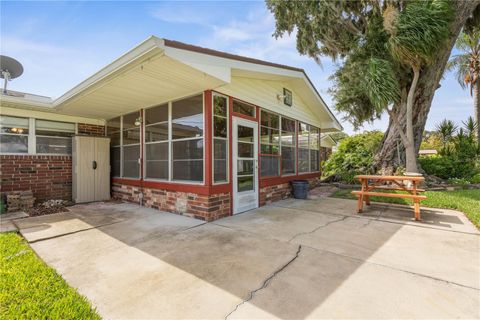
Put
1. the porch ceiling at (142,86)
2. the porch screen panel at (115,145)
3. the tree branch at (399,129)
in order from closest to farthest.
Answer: the porch ceiling at (142,86) < the porch screen panel at (115,145) < the tree branch at (399,129)

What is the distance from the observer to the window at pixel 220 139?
4867mm

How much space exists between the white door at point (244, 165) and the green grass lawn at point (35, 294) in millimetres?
3467

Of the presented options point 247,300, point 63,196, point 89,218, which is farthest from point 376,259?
point 63,196

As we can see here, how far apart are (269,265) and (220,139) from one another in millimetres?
3012

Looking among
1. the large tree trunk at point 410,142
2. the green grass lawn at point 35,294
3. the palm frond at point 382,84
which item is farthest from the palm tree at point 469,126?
the green grass lawn at point 35,294

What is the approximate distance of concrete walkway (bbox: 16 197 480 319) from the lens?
6.28ft

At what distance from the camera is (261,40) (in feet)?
28.0

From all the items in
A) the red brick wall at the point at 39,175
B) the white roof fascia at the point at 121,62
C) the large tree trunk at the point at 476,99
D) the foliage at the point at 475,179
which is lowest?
the foliage at the point at 475,179

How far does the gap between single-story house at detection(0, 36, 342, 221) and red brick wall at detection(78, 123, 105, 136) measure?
30 millimetres

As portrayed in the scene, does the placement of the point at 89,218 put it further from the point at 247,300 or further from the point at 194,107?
the point at 247,300

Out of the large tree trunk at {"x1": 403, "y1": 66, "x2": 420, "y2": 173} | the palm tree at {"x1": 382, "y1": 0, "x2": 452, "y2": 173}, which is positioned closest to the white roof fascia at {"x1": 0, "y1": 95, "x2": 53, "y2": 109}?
the palm tree at {"x1": 382, "y1": 0, "x2": 452, "y2": 173}

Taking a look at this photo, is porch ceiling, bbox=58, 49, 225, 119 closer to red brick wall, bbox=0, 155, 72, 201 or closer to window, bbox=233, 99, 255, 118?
window, bbox=233, 99, 255, 118

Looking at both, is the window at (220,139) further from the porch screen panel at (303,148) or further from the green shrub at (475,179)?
the green shrub at (475,179)

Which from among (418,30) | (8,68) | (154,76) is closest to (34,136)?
(8,68)
